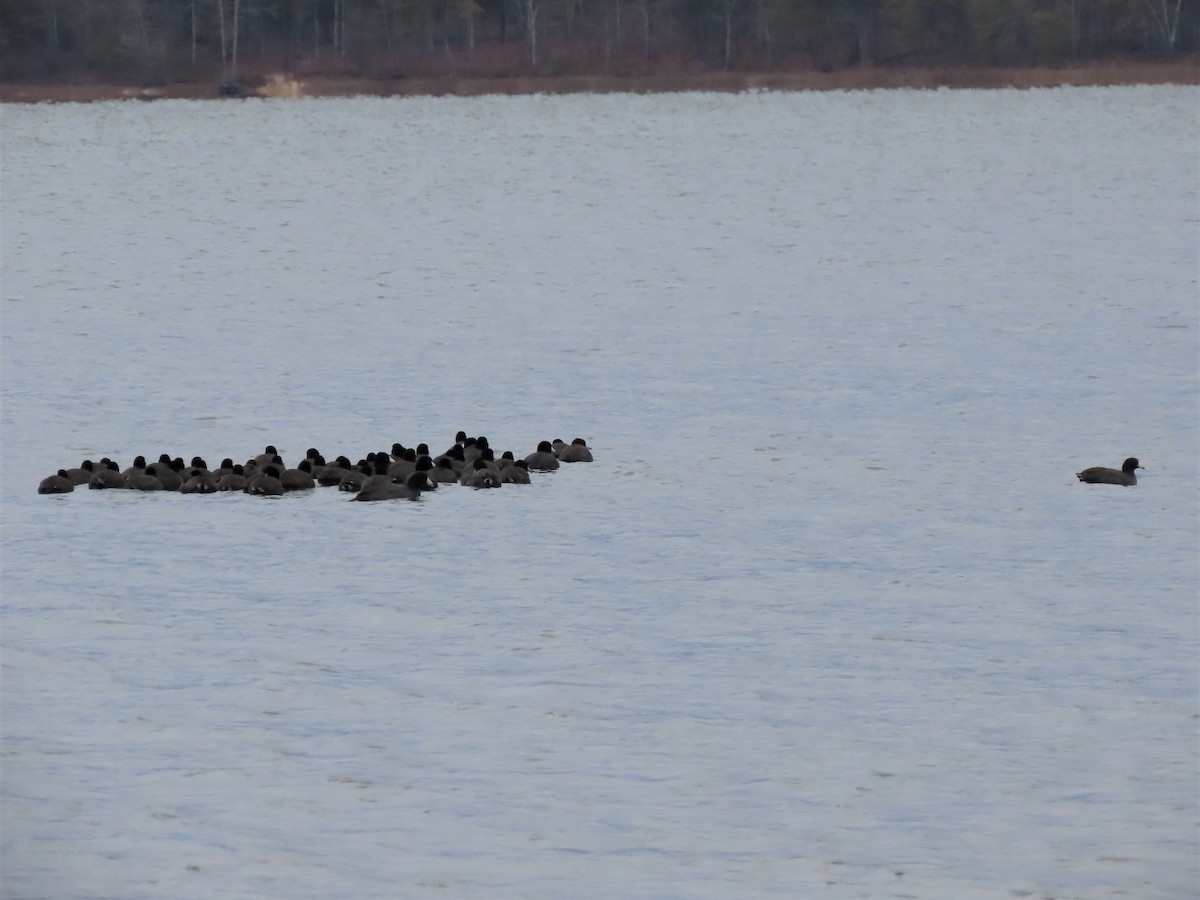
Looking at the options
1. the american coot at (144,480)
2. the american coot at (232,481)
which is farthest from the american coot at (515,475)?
the american coot at (144,480)

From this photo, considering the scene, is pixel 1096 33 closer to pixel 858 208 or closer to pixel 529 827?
pixel 858 208

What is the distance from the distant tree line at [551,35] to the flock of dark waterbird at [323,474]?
75.4 meters

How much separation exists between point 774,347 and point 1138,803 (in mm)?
14654

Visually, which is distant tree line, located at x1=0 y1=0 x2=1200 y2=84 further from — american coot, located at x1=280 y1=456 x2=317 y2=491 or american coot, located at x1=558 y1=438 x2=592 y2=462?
american coot, located at x1=280 y1=456 x2=317 y2=491

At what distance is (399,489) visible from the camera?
1580 centimetres

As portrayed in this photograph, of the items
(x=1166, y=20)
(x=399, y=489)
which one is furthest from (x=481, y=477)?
(x=1166, y=20)

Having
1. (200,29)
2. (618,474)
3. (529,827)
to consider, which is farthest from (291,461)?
(200,29)

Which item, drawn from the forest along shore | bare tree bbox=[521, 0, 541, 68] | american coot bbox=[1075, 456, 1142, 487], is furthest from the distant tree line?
american coot bbox=[1075, 456, 1142, 487]

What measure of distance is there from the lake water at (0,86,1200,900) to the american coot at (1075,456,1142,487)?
10cm

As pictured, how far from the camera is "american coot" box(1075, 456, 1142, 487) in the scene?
15969mm

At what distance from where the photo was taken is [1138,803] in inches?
369

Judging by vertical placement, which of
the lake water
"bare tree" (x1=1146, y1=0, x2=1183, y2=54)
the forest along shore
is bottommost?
the lake water

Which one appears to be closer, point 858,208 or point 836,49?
point 858,208

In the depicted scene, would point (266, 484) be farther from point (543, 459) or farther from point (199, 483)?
point (543, 459)
